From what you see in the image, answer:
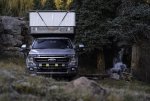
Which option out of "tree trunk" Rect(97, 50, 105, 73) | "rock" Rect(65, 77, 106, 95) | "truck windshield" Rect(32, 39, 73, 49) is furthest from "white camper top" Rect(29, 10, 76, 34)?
"tree trunk" Rect(97, 50, 105, 73)

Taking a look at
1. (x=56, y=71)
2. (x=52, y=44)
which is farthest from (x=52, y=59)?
(x=52, y=44)

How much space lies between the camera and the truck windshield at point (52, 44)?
2055 cm

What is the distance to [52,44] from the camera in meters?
20.7

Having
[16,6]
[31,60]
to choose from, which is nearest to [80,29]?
[16,6]

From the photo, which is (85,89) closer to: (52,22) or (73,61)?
(73,61)

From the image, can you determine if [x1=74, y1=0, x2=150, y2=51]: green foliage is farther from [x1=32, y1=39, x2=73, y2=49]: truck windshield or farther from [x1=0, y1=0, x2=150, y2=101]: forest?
[x1=32, y1=39, x2=73, y2=49]: truck windshield

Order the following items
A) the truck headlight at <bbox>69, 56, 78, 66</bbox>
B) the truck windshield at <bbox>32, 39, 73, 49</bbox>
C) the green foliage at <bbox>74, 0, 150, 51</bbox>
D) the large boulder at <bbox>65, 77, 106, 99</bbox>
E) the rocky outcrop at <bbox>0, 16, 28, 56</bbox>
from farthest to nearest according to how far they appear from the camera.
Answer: the rocky outcrop at <bbox>0, 16, 28, 56</bbox> → the green foliage at <bbox>74, 0, 150, 51</bbox> → the truck windshield at <bbox>32, 39, 73, 49</bbox> → the truck headlight at <bbox>69, 56, 78, 66</bbox> → the large boulder at <bbox>65, 77, 106, 99</bbox>

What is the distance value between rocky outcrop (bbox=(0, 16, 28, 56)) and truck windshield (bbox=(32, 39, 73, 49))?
15.8 m

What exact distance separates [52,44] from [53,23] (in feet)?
4.14

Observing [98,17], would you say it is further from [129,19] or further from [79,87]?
[79,87]

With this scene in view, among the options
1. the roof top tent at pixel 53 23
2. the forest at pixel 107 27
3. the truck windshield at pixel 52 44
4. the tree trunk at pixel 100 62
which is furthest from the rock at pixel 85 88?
the tree trunk at pixel 100 62

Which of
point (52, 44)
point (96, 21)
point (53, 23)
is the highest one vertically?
point (53, 23)

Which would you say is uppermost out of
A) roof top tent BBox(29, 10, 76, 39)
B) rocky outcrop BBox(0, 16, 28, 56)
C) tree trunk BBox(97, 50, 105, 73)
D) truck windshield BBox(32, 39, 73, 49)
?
roof top tent BBox(29, 10, 76, 39)

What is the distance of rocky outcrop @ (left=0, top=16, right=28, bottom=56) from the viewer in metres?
36.8
